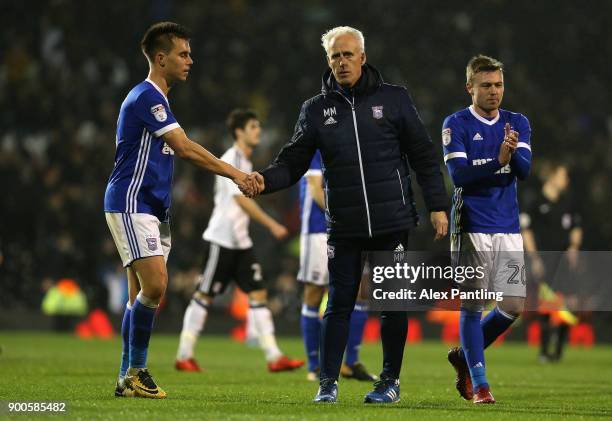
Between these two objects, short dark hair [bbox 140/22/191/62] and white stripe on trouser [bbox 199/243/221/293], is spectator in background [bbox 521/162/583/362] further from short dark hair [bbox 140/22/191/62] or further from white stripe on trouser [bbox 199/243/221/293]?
short dark hair [bbox 140/22/191/62]

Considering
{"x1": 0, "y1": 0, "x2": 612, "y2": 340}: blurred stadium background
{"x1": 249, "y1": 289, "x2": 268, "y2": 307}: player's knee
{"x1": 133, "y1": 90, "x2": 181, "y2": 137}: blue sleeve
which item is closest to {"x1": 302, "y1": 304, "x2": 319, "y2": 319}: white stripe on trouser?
{"x1": 249, "y1": 289, "x2": 268, "y2": 307}: player's knee

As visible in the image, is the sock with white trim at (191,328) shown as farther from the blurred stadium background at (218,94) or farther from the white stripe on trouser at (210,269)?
the blurred stadium background at (218,94)

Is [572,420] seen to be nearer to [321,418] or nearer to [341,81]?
[321,418]

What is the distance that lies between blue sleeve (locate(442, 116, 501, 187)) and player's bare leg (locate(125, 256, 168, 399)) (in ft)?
6.01

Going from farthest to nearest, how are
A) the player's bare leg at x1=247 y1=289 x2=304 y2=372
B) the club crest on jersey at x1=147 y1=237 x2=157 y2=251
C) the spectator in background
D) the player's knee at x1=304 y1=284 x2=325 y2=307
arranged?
the spectator in background → the player's bare leg at x1=247 y1=289 x2=304 y2=372 → the player's knee at x1=304 y1=284 x2=325 y2=307 → the club crest on jersey at x1=147 y1=237 x2=157 y2=251

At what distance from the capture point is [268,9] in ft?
76.6

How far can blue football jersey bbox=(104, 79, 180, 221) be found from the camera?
22.9ft

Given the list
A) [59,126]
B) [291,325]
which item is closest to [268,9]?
[59,126]

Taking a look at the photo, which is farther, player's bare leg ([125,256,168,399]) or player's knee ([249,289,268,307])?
player's knee ([249,289,268,307])

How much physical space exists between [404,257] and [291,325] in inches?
480

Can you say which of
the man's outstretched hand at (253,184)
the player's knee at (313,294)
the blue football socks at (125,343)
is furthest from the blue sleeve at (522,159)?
the player's knee at (313,294)

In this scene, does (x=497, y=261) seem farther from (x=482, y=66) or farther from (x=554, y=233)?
(x=554, y=233)

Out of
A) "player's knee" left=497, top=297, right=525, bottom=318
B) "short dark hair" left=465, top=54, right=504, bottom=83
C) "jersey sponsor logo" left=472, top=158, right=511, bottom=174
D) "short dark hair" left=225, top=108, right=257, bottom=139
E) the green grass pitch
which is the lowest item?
the green grass pitch

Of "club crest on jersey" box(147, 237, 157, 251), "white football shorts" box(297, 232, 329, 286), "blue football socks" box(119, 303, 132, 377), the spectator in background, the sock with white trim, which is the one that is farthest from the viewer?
the spectator in background
